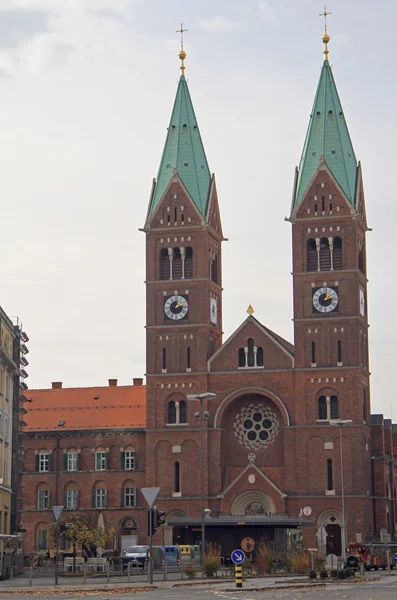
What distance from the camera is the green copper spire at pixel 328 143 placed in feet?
322

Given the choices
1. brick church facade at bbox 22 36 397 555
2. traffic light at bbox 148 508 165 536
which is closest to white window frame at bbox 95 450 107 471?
brick church facade at bbox 22 36 397 555

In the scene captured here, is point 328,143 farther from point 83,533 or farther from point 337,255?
point 83,533

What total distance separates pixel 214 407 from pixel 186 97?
2619 centimetres

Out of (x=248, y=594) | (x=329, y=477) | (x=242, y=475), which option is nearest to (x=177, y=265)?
Result: (x=242, y=475)

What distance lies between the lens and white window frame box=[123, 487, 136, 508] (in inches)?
4012

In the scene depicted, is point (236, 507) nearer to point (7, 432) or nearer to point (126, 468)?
point (126, 468)

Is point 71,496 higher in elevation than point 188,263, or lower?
lower

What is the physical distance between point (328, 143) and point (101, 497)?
34633 millimetres

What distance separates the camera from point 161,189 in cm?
10138

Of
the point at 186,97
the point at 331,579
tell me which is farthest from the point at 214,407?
the point at 331,579

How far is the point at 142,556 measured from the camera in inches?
2766

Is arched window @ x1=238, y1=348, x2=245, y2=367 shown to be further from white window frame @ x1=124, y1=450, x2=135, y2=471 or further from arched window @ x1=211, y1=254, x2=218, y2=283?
white window frame @ x1=124, y1=450, x2=135, y2=471

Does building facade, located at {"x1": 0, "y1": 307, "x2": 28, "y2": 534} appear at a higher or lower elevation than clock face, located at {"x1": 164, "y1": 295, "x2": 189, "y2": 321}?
lower

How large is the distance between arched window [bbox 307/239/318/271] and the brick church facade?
12 centimetres
